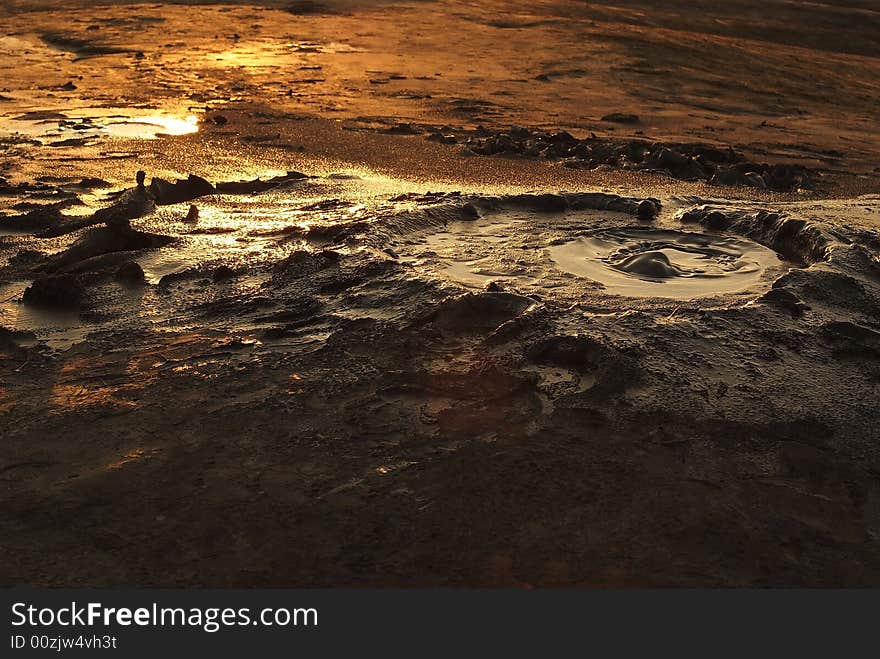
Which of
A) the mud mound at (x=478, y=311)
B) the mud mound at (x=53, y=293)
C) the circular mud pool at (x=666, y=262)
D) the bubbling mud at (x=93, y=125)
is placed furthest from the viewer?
the bubbling mud at (x=93, y=125)

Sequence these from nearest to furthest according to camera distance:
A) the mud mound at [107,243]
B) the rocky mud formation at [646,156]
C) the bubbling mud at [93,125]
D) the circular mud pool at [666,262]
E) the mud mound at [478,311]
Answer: the mud mound at [478,311]
the circular mud pool at [666,262]
the mud mound at [107,243]
the rocky mud formation at [646,156]
the bubbling mud at [93,125]

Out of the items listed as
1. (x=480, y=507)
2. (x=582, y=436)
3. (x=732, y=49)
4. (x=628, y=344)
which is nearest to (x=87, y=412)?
(x=480, y=507)

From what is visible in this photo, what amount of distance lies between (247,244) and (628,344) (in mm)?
2160

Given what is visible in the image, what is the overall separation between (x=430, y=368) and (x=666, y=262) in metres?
1.52

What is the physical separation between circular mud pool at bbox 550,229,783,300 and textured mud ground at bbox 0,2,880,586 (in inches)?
0.8

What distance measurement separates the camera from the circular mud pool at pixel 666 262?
4.03m

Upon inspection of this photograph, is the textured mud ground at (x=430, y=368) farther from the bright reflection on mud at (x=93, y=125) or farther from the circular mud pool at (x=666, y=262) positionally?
the bright reflection on mud at (x=93, y=125)

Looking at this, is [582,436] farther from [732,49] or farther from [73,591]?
[732,49]

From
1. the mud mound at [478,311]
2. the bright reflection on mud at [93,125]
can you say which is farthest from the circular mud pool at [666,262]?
the bright reflection on mud at [93,125]

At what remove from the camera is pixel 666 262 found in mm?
4297

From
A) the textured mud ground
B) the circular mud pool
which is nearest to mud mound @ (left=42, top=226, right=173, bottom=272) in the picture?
the textured mud ground

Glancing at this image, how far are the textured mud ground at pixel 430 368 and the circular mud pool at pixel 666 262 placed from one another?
21 mm

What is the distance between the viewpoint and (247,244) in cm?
469

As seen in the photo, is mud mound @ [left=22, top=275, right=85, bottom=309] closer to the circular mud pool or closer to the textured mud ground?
the textured mud ground
